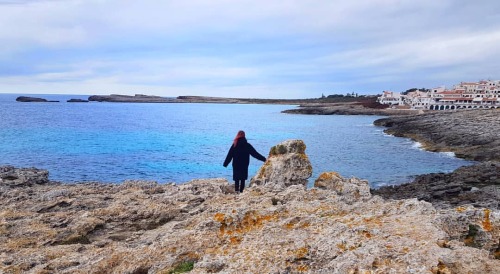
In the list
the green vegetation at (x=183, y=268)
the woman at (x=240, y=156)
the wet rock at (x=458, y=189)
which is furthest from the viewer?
the wet rock at (x=458, y=189)

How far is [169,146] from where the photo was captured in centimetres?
7162

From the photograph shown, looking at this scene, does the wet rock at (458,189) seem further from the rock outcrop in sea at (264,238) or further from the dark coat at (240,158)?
the rock outcrop in sea at (264,238)

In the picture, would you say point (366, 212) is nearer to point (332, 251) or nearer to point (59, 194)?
point (332, 251)

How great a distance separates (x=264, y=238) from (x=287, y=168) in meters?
9.44

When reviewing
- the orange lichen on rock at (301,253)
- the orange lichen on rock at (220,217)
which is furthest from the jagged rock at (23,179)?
the orange lichen on rock at (301,253)

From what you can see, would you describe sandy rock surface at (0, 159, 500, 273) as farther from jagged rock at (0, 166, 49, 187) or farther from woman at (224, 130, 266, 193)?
jagged rock at (0, 166, 49, 187)

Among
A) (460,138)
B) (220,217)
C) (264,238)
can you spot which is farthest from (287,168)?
(460,138)

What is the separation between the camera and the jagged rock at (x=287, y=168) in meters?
17.2

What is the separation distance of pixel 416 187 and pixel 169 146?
49.7 meters

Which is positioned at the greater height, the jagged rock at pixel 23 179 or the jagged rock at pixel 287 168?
the jagged rock at pixel 287 168

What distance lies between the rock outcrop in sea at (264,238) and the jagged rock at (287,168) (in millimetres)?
3055

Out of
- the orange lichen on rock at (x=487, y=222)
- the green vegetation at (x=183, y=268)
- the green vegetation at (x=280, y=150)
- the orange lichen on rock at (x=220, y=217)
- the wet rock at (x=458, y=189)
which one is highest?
the green vegetation at (x=280, y=150)

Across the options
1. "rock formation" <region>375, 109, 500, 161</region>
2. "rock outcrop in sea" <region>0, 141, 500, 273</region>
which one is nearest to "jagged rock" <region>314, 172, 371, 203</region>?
"rock outcrop in sea" <region>0, 141, 500, 273</region>

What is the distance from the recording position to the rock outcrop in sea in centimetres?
655
